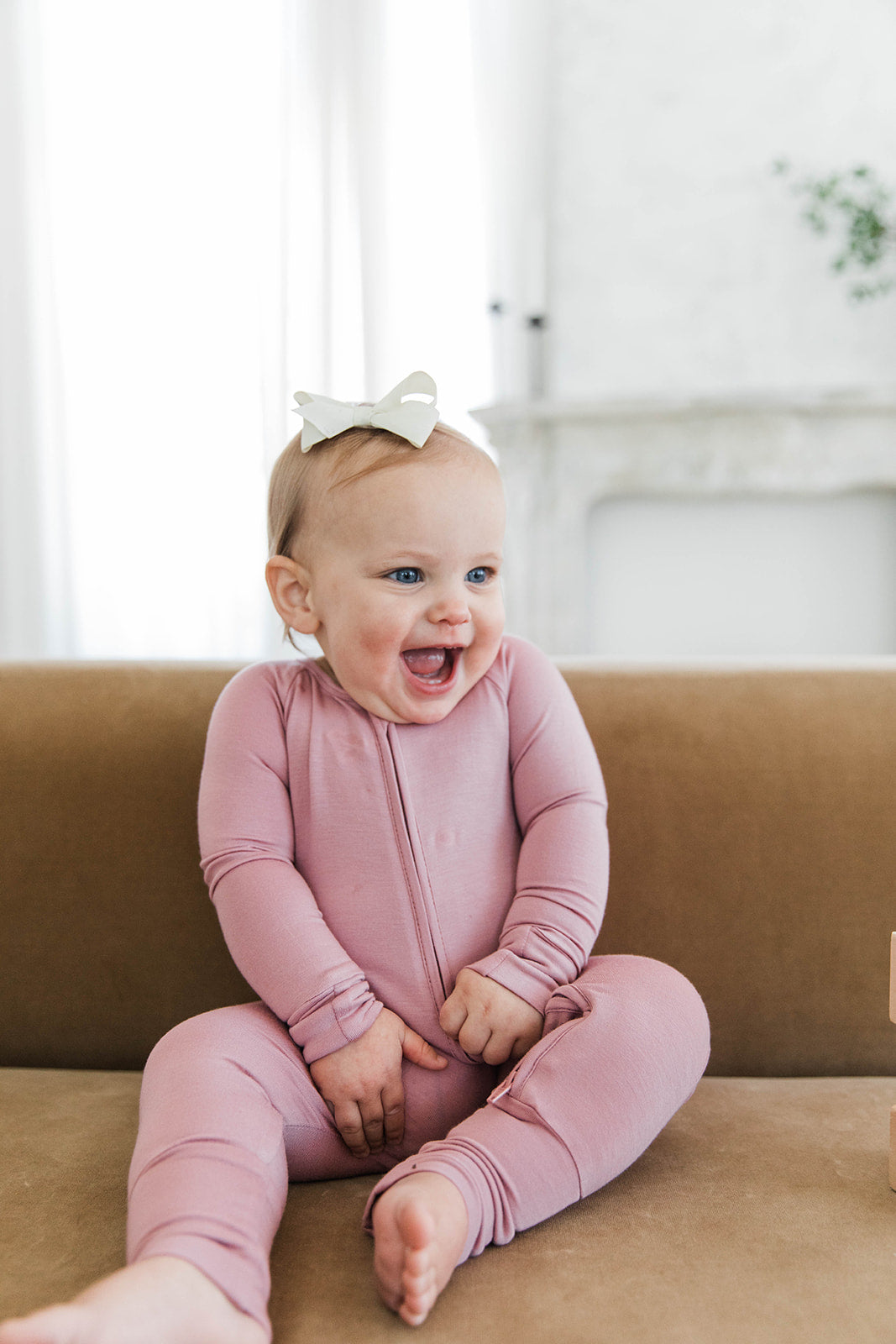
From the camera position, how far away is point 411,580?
846 mm

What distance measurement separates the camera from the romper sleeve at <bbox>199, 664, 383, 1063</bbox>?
0.77 m

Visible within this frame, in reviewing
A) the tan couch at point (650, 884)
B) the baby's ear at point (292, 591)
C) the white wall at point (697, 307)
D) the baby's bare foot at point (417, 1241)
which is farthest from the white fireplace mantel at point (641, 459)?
the baby's bare foot at point (417, 1241)

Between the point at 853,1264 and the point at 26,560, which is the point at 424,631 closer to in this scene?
the point at 853,1264

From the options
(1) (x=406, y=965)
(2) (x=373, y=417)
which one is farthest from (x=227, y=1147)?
(2) (x=373, y=417)

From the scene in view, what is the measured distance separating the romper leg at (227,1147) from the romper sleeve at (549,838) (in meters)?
0.16

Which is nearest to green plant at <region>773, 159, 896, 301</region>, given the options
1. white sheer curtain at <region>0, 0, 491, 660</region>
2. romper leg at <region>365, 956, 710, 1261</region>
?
white sheer curtain at <region>0, 0, 491, 660</region>

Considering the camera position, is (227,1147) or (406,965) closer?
(227,1147)

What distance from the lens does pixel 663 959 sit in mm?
937

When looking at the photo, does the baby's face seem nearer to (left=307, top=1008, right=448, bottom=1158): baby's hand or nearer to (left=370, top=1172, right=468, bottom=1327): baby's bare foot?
(left=307, top=1008, right=448, bottom=1158): baby's hand

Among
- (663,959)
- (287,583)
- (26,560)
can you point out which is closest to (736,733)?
(663,959)

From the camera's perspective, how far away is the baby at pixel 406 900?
68 centimetres

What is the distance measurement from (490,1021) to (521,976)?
4 cm

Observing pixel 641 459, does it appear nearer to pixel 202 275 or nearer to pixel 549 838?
pixel 202 275

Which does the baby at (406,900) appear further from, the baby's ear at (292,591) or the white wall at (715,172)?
the white wall at (715,172)
